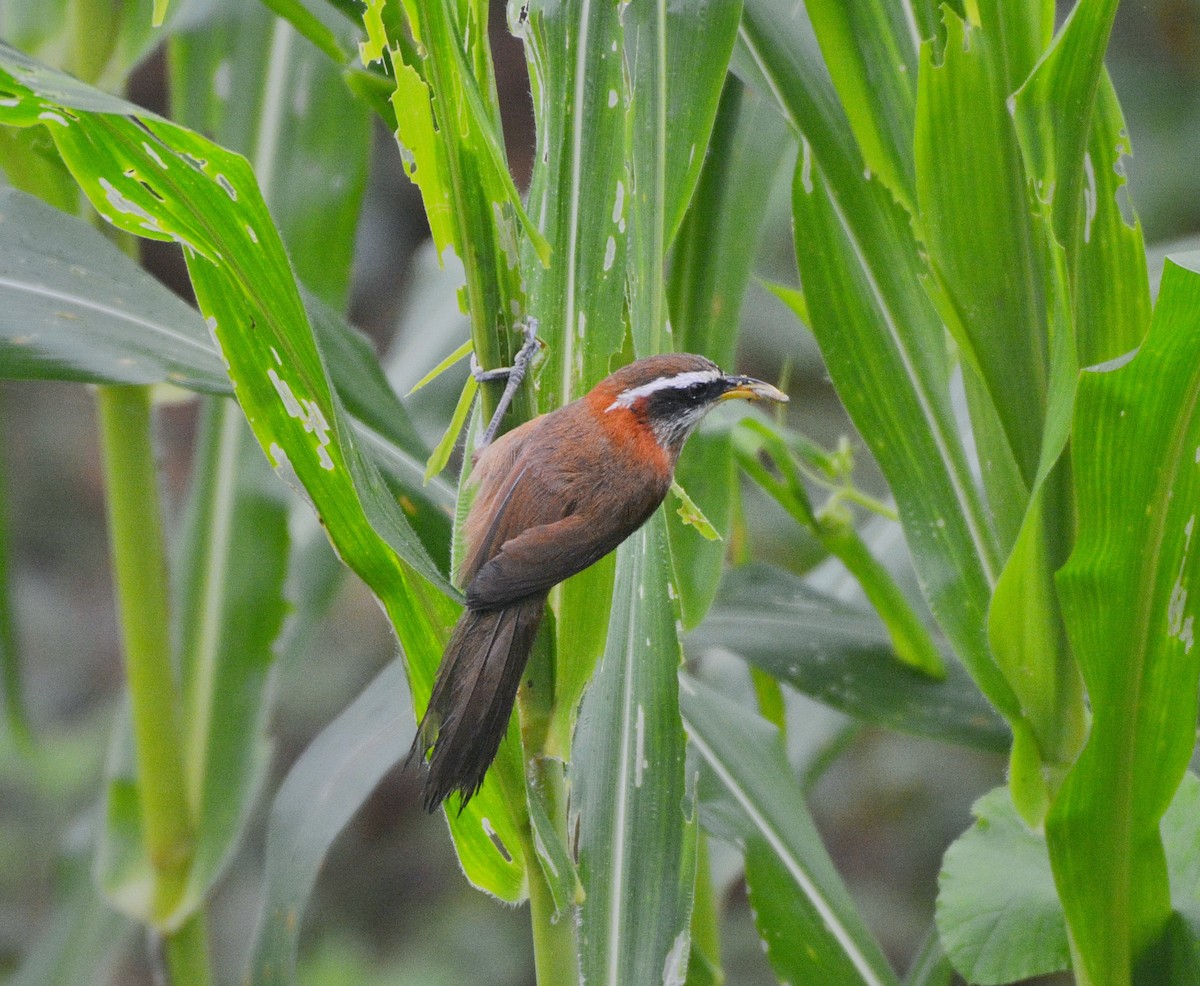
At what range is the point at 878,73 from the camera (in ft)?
3.71

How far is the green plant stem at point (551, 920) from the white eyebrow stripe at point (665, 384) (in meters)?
0.33

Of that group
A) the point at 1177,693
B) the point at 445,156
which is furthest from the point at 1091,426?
the point at 445,156

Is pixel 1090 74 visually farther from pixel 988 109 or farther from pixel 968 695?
pixel 968 695

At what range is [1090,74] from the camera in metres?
0.98

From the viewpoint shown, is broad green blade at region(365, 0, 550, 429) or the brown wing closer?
broad green blade at region(365, 0, 550, 429)

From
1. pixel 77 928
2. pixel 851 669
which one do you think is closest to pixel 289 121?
pixel 851 669

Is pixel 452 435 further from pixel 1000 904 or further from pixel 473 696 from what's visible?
pixel 1000 904

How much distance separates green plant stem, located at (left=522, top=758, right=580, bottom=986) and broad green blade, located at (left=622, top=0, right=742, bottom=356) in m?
0.37

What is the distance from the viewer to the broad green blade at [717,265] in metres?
1.32

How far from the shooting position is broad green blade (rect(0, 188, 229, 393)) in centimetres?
105

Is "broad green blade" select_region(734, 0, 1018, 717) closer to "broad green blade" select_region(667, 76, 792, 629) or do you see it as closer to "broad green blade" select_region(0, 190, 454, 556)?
"broad green blade" select_region(667, 76, 792, 629)

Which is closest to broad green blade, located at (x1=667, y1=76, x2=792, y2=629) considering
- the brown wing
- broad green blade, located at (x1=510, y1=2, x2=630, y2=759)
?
the brown wing

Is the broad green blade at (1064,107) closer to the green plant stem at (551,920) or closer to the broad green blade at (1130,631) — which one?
the broad green blade at (1130,631)

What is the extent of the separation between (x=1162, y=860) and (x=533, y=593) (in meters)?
0.64
